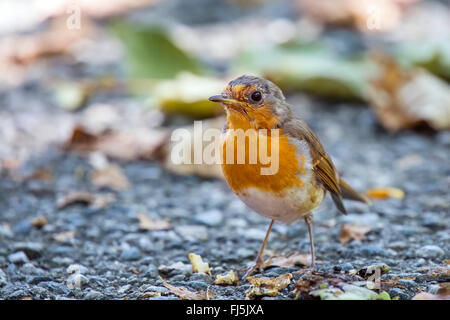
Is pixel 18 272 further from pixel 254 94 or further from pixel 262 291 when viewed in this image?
pixel 254 94


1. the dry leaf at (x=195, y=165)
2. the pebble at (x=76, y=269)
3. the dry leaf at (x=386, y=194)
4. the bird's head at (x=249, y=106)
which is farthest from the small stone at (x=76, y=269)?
the dry leaf at (x=386, y=194)

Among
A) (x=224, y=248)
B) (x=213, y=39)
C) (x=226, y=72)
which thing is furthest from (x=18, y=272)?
(x=213, y=39)

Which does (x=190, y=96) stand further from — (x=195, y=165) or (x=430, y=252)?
(x=430, y=252)

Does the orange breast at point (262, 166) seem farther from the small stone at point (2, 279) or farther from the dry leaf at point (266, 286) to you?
the small stone at point (2, 279)

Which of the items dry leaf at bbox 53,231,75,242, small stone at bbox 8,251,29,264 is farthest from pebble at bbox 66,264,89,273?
dry leaf at bbox 53,231,75,242

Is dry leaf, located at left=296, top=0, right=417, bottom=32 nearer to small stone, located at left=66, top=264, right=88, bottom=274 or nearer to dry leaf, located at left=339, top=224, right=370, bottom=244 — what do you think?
dry leaf, located at left=339, top=224, right=370, bottom=244

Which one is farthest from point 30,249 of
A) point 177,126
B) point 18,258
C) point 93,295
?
point 177,126
